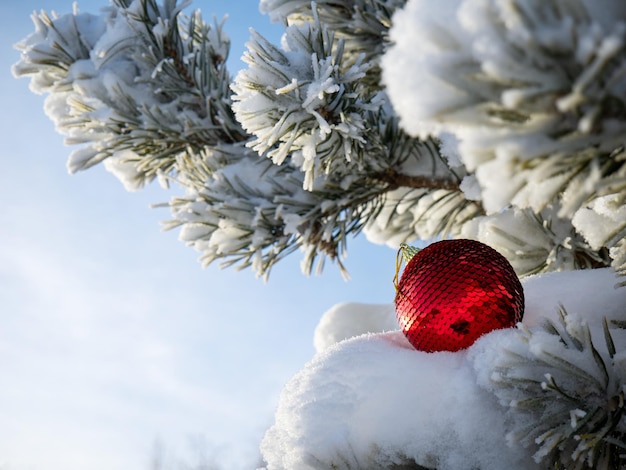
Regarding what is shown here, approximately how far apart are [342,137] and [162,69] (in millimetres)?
748

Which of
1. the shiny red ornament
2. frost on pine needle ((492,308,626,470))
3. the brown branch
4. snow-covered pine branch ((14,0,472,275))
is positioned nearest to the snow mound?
snow-covered pine branch ((14,0,472,275))

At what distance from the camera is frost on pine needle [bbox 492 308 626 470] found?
64cm

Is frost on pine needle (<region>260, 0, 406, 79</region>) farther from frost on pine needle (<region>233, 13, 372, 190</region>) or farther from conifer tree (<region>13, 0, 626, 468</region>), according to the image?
frost on pine needle (<region>233, 13, 372, 190</region>)

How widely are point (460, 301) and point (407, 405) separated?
0.61 feet

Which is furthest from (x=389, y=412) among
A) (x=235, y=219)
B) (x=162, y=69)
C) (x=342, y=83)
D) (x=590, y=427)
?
(x=162, y=69)

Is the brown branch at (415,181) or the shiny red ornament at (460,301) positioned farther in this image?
the brown branch at (415,181)

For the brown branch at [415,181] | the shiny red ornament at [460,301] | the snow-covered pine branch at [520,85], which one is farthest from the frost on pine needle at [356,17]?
the snow-covered pine branch at [520,85]

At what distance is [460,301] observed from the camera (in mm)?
828

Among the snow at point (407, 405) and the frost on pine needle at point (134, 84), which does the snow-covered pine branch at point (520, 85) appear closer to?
the snow at point (407, 405)

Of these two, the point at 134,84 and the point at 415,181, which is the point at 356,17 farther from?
the point at 134,84

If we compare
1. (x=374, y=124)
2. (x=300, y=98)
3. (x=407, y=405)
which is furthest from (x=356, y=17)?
(x=407, y=405)

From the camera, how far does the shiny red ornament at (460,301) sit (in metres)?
0.82

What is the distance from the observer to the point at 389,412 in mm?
721

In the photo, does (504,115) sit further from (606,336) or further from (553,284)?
(553,284)
